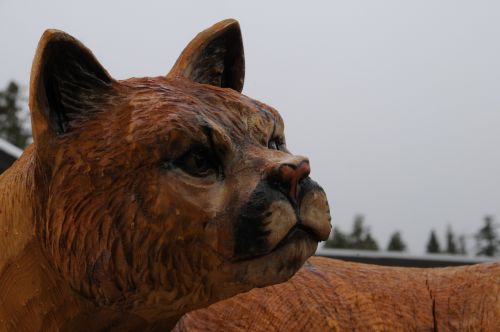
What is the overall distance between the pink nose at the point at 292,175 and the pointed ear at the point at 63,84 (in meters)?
0.39

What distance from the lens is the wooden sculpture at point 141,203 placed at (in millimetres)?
1179

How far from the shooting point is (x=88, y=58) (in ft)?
4.30

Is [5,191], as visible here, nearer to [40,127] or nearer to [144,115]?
[40,127]

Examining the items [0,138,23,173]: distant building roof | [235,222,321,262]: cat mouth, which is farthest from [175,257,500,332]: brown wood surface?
[0,138,23,173]: distant building roof

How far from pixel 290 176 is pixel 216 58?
0.51 m

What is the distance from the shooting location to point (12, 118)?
45.6 feet

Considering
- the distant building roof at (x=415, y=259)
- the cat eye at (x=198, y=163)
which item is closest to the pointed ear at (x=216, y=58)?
the cat eye at (x=198, y=163)

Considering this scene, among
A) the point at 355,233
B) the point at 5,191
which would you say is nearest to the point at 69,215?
the point at 5,191

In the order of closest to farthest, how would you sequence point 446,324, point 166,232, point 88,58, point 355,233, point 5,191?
1. point 166,232
2. point 88,58
3. point 5,191
4. point 446,324
5. point 355,233

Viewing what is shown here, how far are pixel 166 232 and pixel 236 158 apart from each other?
18 cm

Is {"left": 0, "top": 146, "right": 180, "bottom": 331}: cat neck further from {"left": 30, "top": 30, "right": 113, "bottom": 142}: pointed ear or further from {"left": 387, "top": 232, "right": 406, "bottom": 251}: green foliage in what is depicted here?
{"left": 387, "top": 232, "right": 406, "bottom": 251}: green foliage

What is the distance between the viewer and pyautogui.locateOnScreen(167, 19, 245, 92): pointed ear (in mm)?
1532

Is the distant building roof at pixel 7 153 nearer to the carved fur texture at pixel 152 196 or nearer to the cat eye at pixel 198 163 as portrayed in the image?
the carved fur texture at pixel 152 196

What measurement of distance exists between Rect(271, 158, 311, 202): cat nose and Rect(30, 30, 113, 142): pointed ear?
385 millimetres
